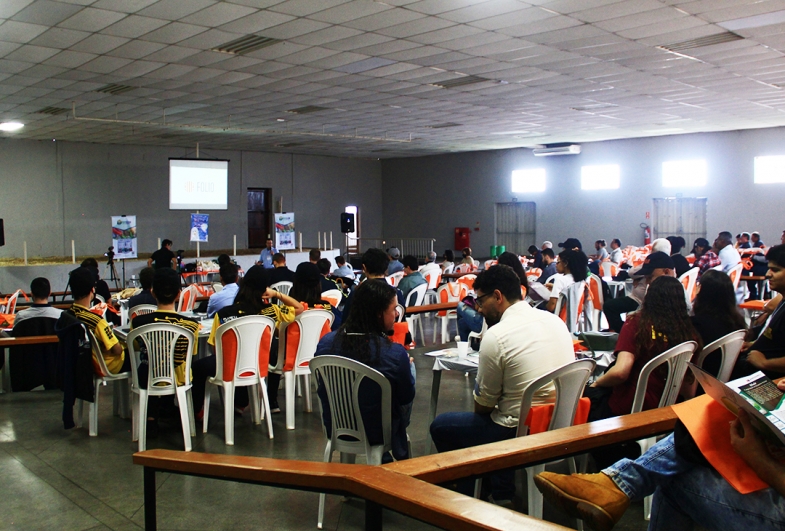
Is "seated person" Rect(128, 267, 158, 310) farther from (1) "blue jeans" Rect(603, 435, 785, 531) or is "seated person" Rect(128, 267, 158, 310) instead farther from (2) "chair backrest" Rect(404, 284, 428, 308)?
(1) "blue jeans" Rect(603, 435, 785, 531)

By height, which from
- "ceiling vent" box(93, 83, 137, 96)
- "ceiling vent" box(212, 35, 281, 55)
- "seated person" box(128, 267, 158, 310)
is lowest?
"seated person" box(128, 267, 158, 310)

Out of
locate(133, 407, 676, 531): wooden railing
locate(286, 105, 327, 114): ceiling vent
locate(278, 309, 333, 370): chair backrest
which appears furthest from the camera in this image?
locate(286, 105, 327, 114): ceiling vent

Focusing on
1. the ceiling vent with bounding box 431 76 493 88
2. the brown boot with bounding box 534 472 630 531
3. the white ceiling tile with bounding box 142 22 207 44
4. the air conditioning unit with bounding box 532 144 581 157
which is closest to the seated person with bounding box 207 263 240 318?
the white ceiling tile with bounding box 142 22 207 44

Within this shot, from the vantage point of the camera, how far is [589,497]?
5.23 ft

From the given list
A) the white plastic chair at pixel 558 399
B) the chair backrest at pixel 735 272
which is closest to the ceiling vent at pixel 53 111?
the chair backrest at pixel 735 272

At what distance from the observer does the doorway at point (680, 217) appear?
49.9ft

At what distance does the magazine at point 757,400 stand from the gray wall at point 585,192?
46.9 ft

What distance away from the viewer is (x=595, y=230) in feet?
56.0

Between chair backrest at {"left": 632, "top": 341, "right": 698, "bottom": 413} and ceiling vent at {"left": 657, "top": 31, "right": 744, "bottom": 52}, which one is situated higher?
ceiling vent at {"left": 657, "top": 31, "right": 744, "bottom": 52}

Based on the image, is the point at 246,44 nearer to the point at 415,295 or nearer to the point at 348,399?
the point at 415,295

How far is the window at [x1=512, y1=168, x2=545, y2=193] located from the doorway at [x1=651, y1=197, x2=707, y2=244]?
10.6 feet

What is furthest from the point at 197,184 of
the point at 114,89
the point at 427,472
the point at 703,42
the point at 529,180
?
the point at 427,472

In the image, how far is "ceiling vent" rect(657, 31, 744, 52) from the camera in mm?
6758

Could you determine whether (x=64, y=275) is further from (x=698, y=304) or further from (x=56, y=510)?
(x=698, y=304)
